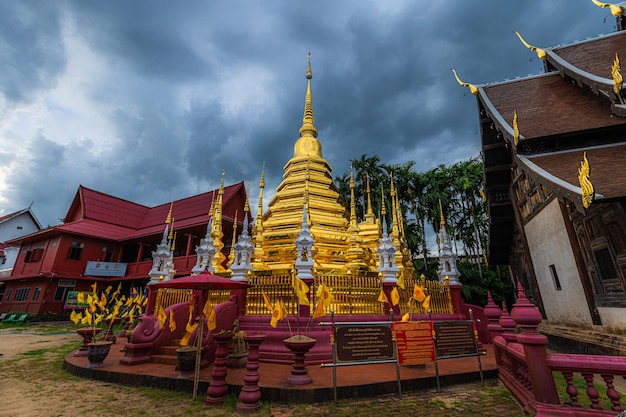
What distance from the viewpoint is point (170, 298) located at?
1088 centimetres

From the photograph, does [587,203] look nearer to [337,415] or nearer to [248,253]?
[337,415]

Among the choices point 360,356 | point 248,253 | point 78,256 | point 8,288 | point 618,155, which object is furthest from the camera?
point 8,288

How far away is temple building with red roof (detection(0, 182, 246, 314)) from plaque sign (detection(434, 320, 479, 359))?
692 inches

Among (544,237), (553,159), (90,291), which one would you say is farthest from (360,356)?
(90,291)

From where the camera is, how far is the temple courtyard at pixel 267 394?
5.15 metres

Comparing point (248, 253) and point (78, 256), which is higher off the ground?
point (78, 256)

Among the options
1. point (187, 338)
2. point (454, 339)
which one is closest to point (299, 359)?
point (187, 338)

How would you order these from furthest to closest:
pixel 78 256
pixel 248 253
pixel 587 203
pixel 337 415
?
pixel 78 256 < pixel 248 253 < pixel 587 203 < pixel 337 415

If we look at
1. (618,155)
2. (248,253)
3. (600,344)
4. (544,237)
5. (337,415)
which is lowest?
(337,415)

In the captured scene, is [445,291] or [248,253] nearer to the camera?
[248,253]

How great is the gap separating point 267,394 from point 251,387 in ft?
1.46

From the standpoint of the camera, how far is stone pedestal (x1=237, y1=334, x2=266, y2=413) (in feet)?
17.1

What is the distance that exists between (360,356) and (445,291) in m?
6.46

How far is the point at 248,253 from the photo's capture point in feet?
32.2
